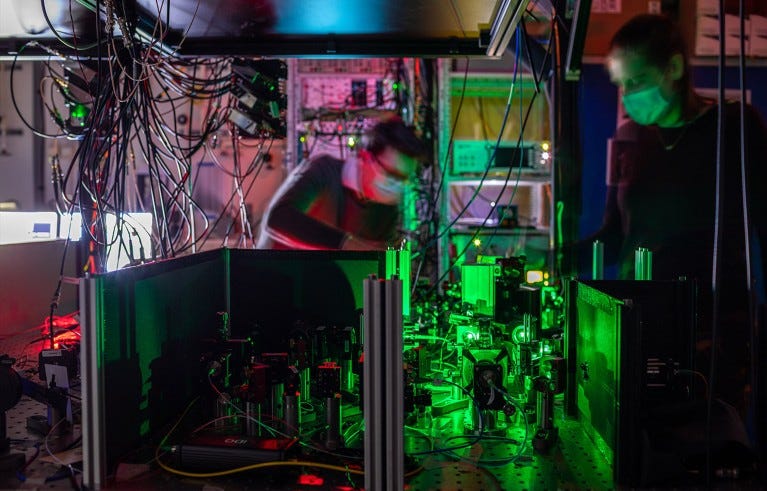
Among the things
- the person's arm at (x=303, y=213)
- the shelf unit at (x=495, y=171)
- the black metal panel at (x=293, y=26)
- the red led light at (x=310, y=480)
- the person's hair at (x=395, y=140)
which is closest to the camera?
the red led light at (x=310, y=480)

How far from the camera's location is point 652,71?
11.9ft

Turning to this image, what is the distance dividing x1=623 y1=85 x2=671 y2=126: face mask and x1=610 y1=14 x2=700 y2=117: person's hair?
0.11 metres

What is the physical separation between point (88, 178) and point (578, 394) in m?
1.60

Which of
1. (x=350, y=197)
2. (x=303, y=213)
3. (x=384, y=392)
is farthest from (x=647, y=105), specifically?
(x=384, y=392)

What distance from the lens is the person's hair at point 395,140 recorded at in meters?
3.32

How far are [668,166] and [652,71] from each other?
584 millimetres

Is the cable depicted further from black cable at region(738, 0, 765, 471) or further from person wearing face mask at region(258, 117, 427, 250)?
person wearing face mask at region(258, 117, 427, 250)

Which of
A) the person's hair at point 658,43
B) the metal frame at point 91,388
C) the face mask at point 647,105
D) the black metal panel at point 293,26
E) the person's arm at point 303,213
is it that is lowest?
the metal frame at point 91,388

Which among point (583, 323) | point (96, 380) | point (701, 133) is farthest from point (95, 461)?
point (701, 133)

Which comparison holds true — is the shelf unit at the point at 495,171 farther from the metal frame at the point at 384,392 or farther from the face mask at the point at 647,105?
the metal frame at the point at 384,392

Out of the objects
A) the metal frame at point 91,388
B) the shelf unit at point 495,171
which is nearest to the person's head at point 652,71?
the shelf unit at point 495,171

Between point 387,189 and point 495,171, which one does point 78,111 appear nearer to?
point 387,189

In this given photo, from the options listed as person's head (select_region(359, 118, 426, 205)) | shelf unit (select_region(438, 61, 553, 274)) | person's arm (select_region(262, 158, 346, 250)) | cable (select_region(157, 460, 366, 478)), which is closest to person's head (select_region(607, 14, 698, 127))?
shelf unit (select_region(438, 61, 553, 274))

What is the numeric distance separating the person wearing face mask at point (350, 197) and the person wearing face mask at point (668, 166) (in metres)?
1.27
